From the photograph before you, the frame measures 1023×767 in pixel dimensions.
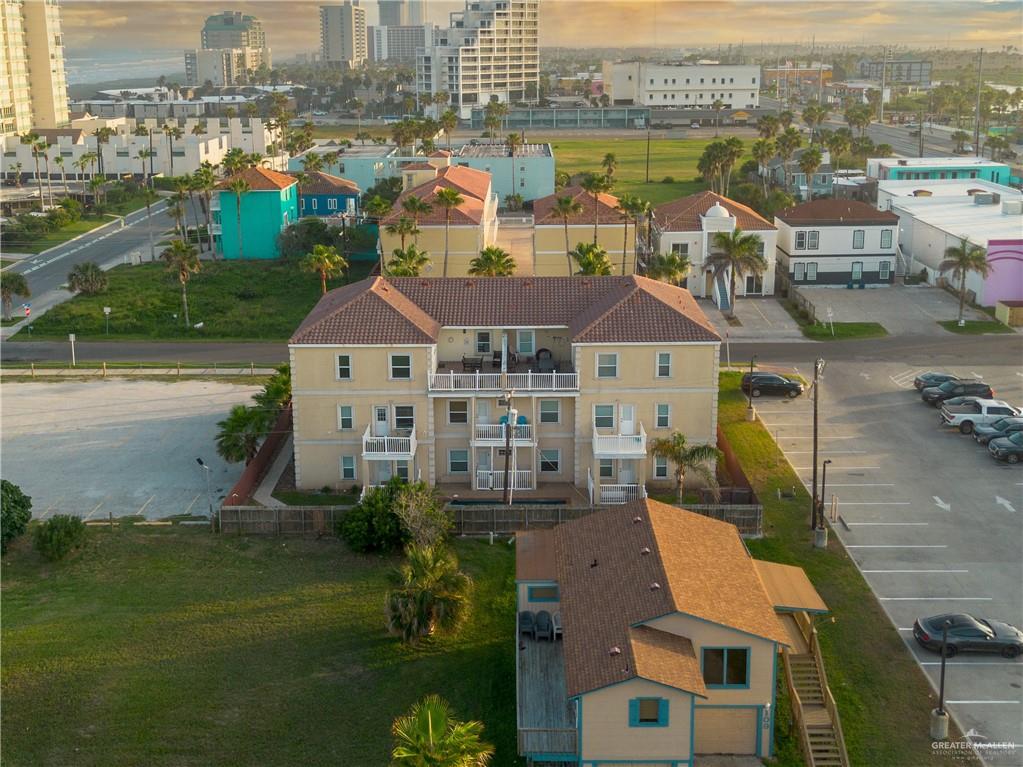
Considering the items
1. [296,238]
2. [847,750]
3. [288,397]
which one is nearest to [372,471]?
[288,397]

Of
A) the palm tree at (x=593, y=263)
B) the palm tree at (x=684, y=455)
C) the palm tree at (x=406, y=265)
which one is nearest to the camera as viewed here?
the palm tree at (x=684, y=455)

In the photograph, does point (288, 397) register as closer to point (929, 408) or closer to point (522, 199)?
point (929, 408)

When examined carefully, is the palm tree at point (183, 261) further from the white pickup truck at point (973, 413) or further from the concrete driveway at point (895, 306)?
the white pickup truck at point (973, 413)

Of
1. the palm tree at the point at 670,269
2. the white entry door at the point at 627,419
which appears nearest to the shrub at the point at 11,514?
the white entry door at the point at 627,419

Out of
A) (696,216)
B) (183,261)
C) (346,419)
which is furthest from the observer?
(696,216)

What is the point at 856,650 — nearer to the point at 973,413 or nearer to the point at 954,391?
the point at 973,413

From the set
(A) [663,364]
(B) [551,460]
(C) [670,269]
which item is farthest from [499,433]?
Result: (C) [670,269]

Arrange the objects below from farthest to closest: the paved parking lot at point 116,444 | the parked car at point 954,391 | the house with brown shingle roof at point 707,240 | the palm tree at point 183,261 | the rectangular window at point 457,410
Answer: the house with brown shingle roof at point 707,240
the palm tree at point 183,261
the parked car at point 954,391
the rectangular window at point 457,410
the paved parking lot at point 116,444
